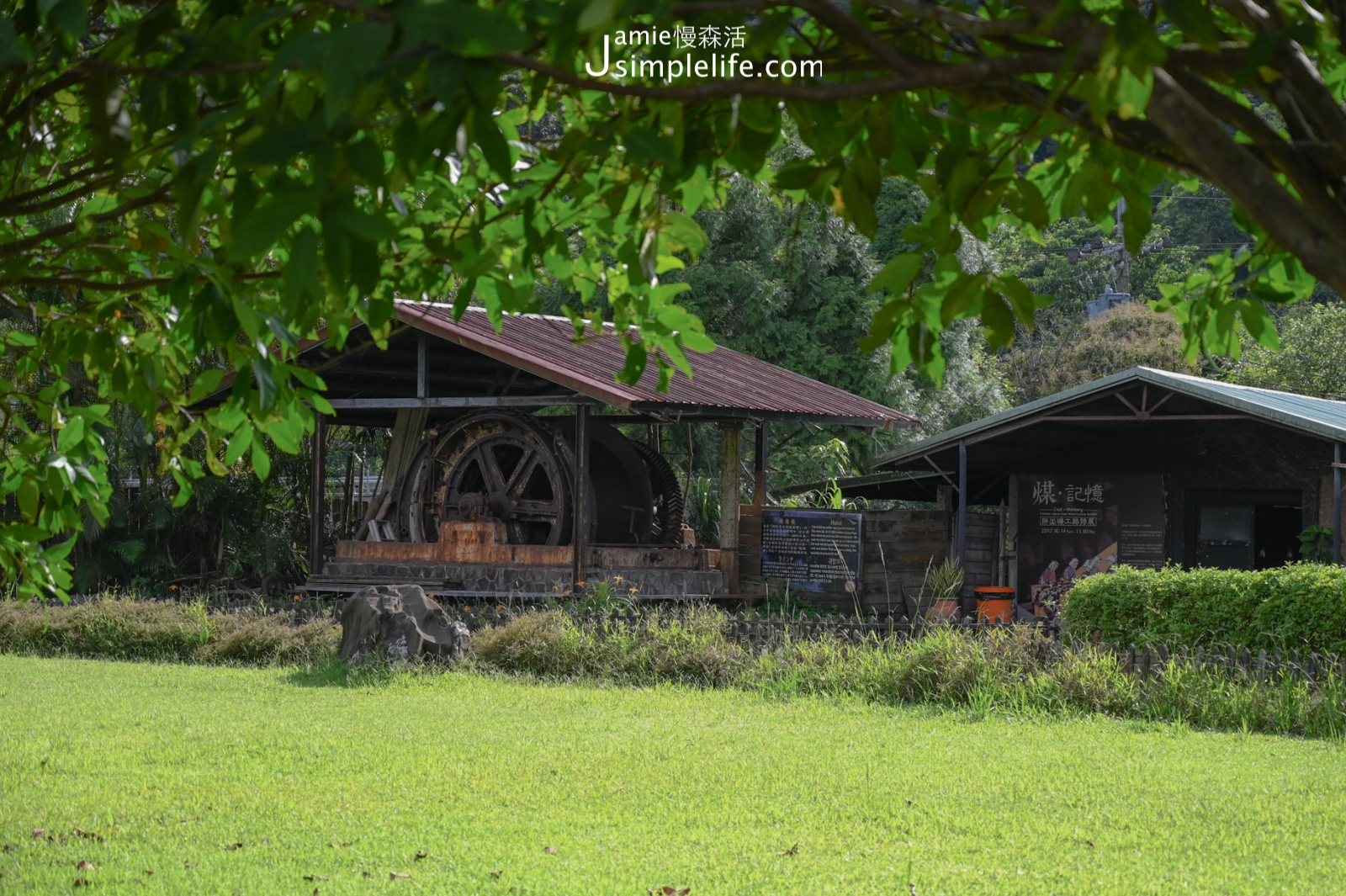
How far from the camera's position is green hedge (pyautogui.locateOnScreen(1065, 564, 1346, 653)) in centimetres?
1220

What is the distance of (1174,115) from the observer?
7.04 ft

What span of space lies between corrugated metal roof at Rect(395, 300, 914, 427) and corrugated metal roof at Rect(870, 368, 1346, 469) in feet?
4.72

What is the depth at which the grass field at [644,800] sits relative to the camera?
6.45 m

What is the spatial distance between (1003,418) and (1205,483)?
130 inches

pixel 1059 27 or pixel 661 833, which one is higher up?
pixel 1059 27

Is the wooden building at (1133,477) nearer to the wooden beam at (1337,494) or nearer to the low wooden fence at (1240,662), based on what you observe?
the wooden beam at (1337,494)

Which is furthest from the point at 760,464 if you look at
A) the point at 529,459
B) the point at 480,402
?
the point at 480,402

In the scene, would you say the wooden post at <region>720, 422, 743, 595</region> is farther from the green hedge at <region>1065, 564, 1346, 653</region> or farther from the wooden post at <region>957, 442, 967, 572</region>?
the green hedge at <region>1065, 564, 1346, 653</region>

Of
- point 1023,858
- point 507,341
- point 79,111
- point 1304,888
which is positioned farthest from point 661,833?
point 507,341

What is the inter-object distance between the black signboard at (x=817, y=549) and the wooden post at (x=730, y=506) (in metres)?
0.50

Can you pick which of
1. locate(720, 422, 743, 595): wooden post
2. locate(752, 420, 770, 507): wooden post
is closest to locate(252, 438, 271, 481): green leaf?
locate(720, 422, 743, 595): wooden post

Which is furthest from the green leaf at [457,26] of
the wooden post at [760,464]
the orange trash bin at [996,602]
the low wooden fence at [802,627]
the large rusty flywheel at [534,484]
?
the orange trash bin at [996,602]

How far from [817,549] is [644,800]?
37.5 ft

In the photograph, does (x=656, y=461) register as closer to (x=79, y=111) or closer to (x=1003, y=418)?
(x=1003, y=418)
